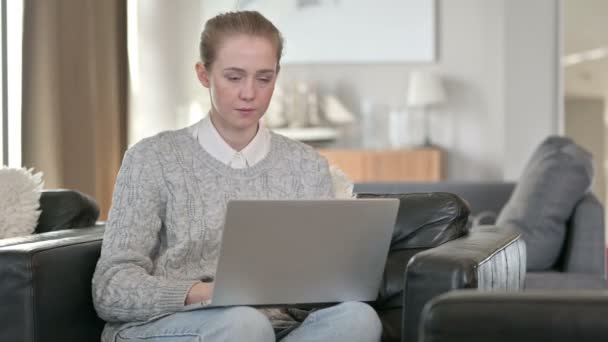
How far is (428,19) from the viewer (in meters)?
7.01

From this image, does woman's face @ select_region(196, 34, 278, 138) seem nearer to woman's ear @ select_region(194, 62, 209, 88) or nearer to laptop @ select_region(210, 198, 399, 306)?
woman's ear @ select_region(194, 62, 209, 88)

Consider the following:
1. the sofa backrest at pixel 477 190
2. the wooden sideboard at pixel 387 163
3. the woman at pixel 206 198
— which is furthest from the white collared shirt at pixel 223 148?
the wooden sideboard at pixel 387 163

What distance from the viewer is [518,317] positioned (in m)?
1.12

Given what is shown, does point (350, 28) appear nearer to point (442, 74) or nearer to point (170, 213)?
point (442, 74)

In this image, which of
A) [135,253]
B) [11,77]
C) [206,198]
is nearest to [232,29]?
[206,198]

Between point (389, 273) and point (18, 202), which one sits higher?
point (18, 202)

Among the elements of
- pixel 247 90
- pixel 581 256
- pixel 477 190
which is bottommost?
pixel 581 256

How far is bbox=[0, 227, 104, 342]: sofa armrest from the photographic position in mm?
2010

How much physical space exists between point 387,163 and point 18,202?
13.5ft

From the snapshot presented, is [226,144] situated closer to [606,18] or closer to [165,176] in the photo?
[165,176]

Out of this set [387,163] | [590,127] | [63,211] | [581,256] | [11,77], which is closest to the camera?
[63,211]

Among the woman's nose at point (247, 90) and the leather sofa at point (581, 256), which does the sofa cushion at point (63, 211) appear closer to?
the woman's nose at point (247, 90)

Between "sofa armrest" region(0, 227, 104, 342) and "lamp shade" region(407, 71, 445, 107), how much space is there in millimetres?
4604

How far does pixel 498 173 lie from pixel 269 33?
4.91m
